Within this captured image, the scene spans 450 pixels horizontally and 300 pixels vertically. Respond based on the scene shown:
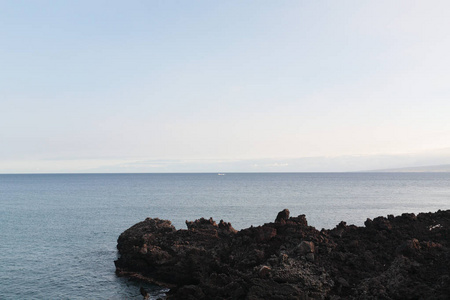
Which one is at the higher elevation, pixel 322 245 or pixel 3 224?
pixel 322 245

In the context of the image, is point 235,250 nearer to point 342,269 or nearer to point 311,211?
point 342,269

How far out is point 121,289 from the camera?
2769 centimetres

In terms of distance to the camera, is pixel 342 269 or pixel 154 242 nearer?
pixel 342 269

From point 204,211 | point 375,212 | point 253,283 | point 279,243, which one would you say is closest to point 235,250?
point 279,243

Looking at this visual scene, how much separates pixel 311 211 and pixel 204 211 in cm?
2274

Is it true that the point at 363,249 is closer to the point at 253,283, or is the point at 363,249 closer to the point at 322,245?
the point at 322,245

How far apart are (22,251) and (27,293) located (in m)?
15.8

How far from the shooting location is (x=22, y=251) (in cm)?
4056

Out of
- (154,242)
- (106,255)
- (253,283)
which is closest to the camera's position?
(253,283)

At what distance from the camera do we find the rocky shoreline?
69.4ft

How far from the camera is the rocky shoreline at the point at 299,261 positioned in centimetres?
2114

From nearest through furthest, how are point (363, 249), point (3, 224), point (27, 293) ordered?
point (363, 249) < point (27, 293) < point (3, 224)

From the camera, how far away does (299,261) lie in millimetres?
23297

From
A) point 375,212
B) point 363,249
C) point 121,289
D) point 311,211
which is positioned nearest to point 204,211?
point 311,211
